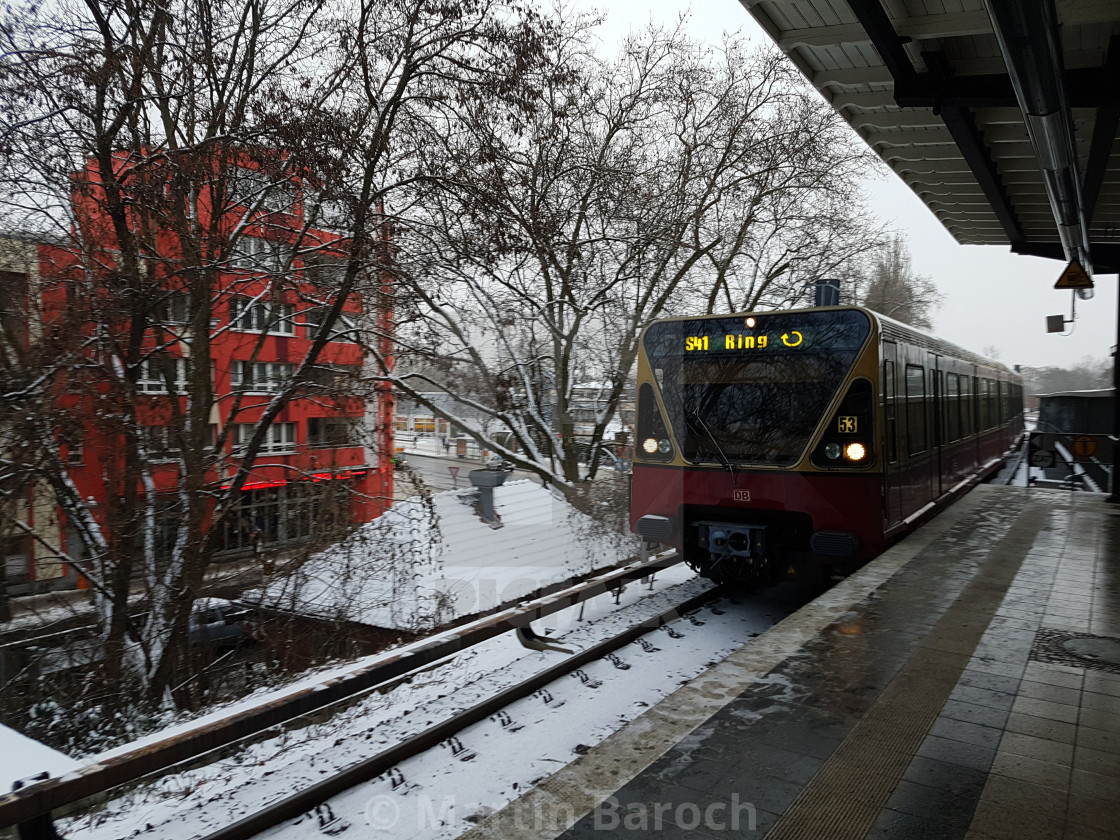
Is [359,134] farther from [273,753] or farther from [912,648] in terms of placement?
[912,648]

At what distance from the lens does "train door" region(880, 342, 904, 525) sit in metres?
7.20

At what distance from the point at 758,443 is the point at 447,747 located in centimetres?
436

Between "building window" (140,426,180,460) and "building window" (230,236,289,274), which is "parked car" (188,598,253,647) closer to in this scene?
"building window" (140,426,180,460)

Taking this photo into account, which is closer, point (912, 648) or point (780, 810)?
point (780, 810)

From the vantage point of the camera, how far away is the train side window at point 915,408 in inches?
319

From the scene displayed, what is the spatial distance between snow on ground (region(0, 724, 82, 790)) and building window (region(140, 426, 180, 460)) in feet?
18.8

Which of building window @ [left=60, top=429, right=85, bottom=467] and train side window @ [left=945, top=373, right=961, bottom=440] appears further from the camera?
train side window @ [left=945, top=373, right=961, bottom=440]

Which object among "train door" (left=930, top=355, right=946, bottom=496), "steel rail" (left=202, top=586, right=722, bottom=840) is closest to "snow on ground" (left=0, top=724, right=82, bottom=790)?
"steel rail" (left=202, top=586, right=722, bottom=840)

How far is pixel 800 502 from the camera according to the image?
733 cm

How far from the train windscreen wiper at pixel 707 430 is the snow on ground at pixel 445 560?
5.63 metres

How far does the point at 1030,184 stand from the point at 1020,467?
18.1 metres

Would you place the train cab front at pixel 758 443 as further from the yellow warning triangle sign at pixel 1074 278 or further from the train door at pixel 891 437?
the yellow warning triangle sign at pixel 1074 278

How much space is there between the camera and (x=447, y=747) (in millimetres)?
4988

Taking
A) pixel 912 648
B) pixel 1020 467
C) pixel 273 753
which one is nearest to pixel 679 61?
pixel 912 648
